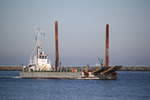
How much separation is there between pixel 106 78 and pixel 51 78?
10066 mm

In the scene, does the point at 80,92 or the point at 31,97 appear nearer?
the point at 31,97

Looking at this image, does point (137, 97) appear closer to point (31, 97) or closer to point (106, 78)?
point (31, 97)

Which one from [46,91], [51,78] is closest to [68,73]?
[51,78]

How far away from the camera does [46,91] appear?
66750 millimetres

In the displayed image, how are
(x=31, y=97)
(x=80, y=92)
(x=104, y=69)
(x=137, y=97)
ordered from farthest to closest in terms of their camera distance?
1. (x=104, y=69)
2. (x=80, y=92)
3. (x=137, y=97)
4. (x=31, y=97)

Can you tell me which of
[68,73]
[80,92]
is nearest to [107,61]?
[68,73]

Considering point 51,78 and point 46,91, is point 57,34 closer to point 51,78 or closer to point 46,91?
point 51,78

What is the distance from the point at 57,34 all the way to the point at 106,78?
12053 mm

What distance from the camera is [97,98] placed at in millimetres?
58562

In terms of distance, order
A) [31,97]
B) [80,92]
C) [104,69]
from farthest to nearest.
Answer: [104,69], [80,92], [31,97]

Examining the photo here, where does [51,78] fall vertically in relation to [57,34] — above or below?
below

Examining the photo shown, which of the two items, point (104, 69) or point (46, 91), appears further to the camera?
point (104, 69)

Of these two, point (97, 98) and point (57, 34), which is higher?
point (57, 34)

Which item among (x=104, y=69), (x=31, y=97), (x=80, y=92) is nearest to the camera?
(x=31, y=97)
